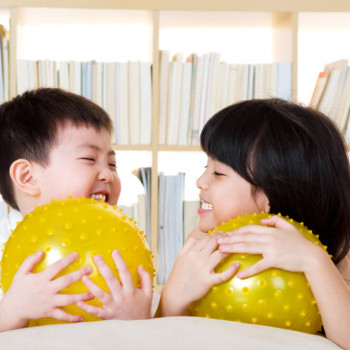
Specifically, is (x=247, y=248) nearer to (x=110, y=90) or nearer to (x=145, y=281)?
(x=145, y=281)

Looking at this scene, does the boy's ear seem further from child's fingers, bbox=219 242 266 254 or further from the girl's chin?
child's fingers, bbox=219 242 266 254

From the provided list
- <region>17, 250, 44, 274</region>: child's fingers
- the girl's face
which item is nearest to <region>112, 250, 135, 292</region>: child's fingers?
<region>17, 250, 44, 274</region>: child's fingers

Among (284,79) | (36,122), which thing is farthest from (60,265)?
(284,79)

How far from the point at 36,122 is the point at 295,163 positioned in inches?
29.7

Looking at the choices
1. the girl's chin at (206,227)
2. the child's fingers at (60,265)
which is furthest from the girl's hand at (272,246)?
the girl's chin at (206,227)

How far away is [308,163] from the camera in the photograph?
1.30m

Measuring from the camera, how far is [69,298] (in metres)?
0.98

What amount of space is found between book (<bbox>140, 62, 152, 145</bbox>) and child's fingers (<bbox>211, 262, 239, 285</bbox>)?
1.74 metres

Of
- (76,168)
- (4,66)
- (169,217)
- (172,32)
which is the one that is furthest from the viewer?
(172,32)

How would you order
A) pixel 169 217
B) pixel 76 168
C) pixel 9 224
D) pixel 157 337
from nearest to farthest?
1. pixel 157 337
2. pixel 76 168
3. pixel 9 224
4. pixel 169 217

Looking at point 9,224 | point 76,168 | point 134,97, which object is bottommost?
point 9,224

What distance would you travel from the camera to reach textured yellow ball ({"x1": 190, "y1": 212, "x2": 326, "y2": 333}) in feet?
3.15

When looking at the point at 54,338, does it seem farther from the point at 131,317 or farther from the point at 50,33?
the point at 50,33

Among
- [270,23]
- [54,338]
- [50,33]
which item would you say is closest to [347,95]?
[270,23]
